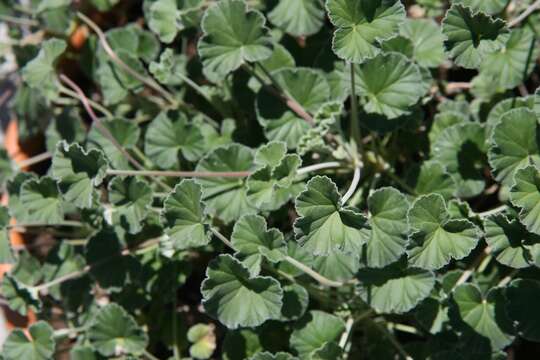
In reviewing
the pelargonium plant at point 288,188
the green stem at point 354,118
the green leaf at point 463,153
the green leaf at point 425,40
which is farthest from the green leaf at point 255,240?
the green leaf at point 425,40

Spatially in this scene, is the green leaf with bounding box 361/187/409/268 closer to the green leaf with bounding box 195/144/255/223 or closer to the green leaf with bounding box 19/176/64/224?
the green leaf with bounding box 195/144/255/223

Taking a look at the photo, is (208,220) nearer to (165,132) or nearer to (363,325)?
(165,132)

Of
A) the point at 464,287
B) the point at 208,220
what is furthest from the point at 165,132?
the point at 464,287

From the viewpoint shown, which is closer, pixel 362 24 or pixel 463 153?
pixel 362 24

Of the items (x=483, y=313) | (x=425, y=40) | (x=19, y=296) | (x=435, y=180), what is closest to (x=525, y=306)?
(x=483, y=313)

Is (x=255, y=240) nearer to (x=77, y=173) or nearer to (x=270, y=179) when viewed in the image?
(x=270, y=179)

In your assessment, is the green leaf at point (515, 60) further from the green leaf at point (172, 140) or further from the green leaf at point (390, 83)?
the green leaf at point (172, 140)
